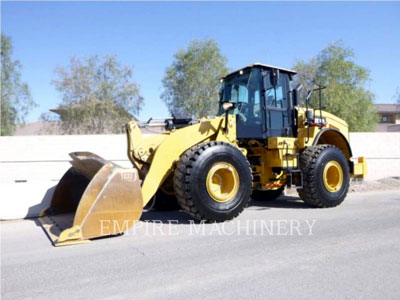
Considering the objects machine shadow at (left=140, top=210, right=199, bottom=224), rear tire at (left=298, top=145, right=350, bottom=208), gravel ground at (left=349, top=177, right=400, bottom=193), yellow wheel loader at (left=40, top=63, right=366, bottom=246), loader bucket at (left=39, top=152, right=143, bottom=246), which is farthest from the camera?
gravel ground at (left=349, top=177, right=400, bottom=193)

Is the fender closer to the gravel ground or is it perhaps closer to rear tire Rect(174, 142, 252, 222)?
the gravel ground

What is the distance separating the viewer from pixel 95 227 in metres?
4.82

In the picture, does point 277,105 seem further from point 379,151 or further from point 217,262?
point 379,151

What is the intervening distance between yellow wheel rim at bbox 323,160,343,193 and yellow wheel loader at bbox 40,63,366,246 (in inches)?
0.8

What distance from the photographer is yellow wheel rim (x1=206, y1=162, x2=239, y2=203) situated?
19.2ft

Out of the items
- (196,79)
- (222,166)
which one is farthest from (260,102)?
(196,79)

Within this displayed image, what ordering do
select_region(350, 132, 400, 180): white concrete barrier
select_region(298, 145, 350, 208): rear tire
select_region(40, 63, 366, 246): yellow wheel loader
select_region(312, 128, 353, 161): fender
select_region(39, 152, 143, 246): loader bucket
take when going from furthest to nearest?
select_region(350, 132, 400, 180): white concrete barrier, select_region(312, 128, 353, 161): fender, select_region(298, 145, 350, 208): rear tire, select_region(40, 63, 366, 246): yellow wheel loader, select_region(39, 152, 143, 246): loader bucket

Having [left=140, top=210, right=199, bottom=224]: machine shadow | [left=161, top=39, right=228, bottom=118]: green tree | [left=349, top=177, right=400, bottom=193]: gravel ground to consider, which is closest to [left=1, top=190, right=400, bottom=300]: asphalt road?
[left=140, top=210, right=199, bottom=224]: machine shadow

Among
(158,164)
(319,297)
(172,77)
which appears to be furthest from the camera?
(172,77)

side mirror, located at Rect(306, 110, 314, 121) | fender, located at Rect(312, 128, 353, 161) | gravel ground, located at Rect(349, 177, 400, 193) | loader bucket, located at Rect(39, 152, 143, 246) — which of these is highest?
side mirror, located at Rect(306, 110, 314, 121)

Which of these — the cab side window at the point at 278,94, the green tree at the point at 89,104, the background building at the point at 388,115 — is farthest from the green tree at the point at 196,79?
the background building at the point at 388,115

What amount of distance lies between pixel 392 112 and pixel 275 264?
48133mm

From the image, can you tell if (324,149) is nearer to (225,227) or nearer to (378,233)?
(378,233)

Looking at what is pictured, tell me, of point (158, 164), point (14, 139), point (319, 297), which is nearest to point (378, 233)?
point (319, 297)
